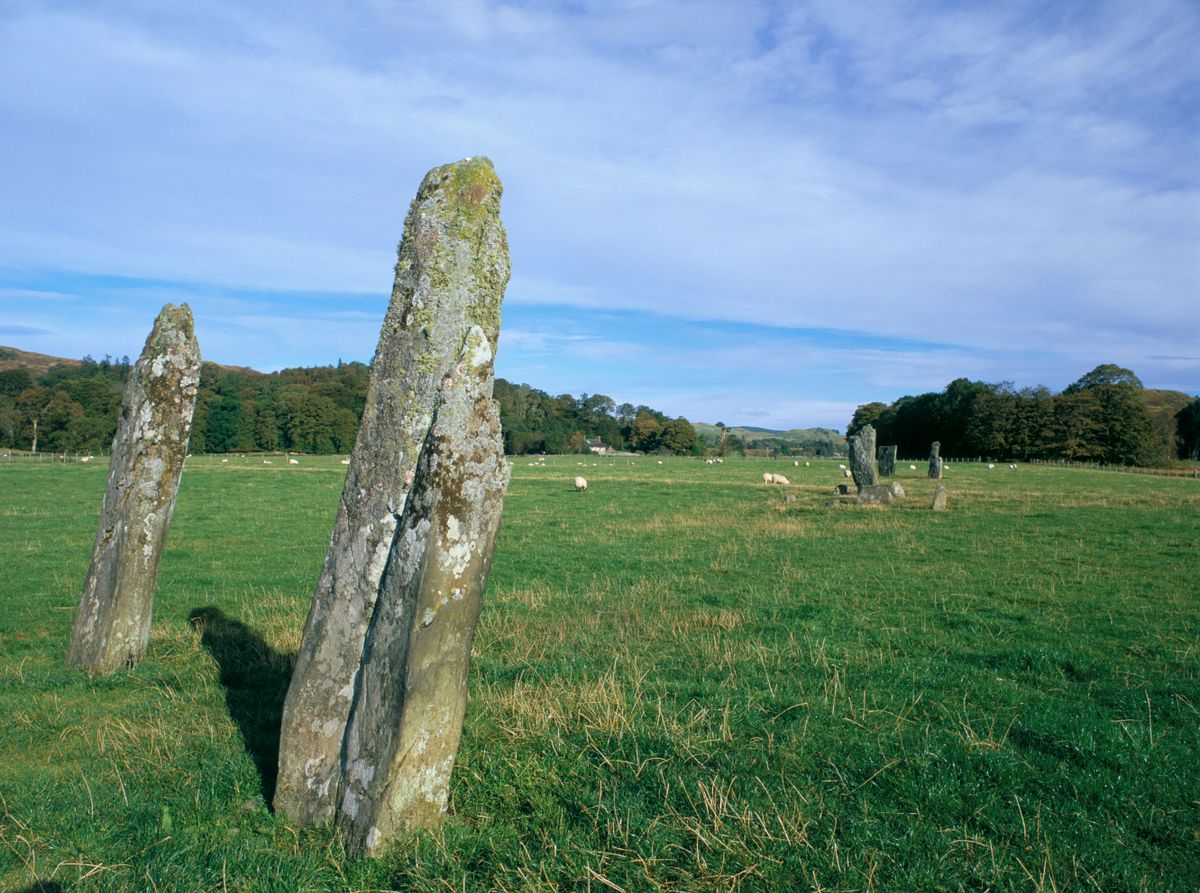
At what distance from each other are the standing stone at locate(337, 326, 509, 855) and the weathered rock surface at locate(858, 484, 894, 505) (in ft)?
74.5

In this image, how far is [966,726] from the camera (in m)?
5.99

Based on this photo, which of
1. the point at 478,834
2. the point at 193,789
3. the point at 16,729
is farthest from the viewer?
the point at 16,729

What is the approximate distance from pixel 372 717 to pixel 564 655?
157 inches

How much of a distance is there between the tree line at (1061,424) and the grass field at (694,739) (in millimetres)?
75000

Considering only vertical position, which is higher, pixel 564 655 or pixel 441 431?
pixel 441 431

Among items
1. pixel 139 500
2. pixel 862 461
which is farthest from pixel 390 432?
pixel 862 461

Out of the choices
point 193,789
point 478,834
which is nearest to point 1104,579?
point 478,834

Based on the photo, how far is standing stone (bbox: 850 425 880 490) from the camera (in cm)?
2878

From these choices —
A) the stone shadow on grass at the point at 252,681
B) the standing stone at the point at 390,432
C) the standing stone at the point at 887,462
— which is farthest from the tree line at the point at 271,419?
the standing stone at the point at 390,432

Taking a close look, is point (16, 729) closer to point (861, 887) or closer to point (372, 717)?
point (372, 717)

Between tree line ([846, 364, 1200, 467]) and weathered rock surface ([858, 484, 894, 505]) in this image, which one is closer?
weathered rock surface ([858, 484, 894, 505])

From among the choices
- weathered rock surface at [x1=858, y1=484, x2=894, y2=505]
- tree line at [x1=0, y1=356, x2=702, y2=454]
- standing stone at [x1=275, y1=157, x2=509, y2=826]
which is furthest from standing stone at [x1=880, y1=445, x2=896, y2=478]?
tree line at [x1=0, y1=356, x2=702, y2=454]

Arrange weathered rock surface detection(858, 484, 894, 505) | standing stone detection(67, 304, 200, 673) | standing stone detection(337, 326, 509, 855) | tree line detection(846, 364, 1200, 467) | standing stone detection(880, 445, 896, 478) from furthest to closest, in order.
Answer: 1. tree line detection(846, 364, 1200, 467)
2. standing stone detection(880, 445, 896, 478)
3. weathered rock surface detection(858, 484, 894, 505)
4. standing stone detection(67, 304, 200, 673)
5. standing stone detection(337, 326, 509, 855)

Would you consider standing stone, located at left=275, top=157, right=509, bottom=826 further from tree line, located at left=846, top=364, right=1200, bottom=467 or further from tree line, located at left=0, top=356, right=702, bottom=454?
tree line, located at left=846, top=364, right=1200, bottom=467
